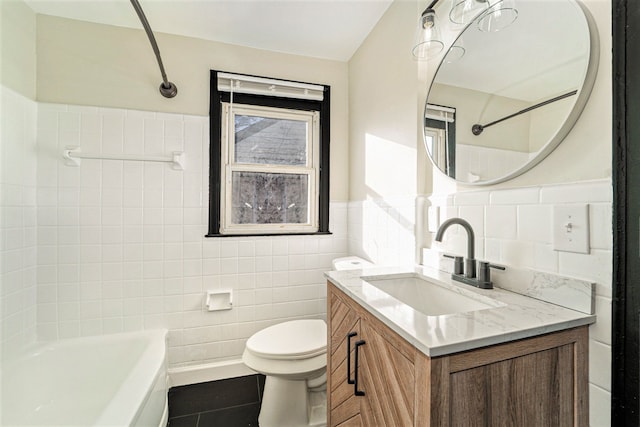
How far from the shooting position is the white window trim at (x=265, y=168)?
2.02 meters

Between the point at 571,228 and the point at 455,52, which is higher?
the point at 455,52

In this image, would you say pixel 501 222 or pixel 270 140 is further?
pixel 270 140

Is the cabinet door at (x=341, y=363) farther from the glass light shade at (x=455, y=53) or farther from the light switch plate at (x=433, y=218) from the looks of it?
the glass light shade at (x=455, y=53)

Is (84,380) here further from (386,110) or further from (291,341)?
(386,110)

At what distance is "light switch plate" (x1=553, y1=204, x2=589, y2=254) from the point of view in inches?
29.8

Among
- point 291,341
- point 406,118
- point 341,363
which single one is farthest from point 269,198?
point 341,363

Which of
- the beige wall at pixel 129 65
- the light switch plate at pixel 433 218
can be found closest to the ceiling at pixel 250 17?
the beige wall at pixel 129 65

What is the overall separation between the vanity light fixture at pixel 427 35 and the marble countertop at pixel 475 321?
0.94 metres

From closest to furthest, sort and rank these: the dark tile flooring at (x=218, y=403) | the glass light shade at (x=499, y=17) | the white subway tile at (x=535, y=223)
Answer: the white subway tile at (x=535, y=223) < the glass light shade at (x=499, y=17) < the dark tile flooring at (x=218, y=403)

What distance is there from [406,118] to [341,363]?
3.97ft

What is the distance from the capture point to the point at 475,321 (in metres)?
0.70

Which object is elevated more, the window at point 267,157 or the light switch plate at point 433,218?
the window at point 267,157

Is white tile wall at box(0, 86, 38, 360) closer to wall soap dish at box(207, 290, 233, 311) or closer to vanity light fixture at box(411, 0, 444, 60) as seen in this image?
wall soap dish at box(207, 290, 233, 311)

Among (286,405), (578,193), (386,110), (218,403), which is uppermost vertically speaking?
(386,110)
